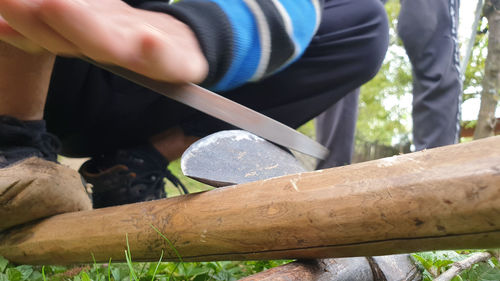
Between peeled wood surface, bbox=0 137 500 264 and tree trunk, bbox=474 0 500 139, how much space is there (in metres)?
2.48

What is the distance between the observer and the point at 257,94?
1.59m

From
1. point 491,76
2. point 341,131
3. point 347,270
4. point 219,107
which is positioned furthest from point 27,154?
point 491,76

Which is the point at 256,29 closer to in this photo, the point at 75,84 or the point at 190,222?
the point at 190,222

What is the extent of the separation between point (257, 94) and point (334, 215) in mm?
1068

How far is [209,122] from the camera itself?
1.58 metres

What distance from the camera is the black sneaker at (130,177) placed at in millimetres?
1438

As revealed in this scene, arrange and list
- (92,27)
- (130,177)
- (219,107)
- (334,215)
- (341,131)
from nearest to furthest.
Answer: (334,215)
(92,27)
(219,107)
(130,177)
(341,131)

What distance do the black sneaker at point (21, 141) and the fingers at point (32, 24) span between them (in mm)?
373

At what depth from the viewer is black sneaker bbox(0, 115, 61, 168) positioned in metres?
1.02

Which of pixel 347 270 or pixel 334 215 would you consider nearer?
pixel 334 215

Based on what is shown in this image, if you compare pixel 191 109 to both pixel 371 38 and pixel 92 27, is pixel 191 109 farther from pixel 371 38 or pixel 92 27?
pixel 92 27

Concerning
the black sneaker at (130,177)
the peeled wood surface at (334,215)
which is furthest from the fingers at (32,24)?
the black sneaker at (130,177)

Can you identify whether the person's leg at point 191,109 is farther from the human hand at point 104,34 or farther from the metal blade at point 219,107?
the human hand at point 104,34

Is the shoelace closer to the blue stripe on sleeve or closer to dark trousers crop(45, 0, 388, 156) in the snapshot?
dark trousers crop(45, 0, 388, 156)
